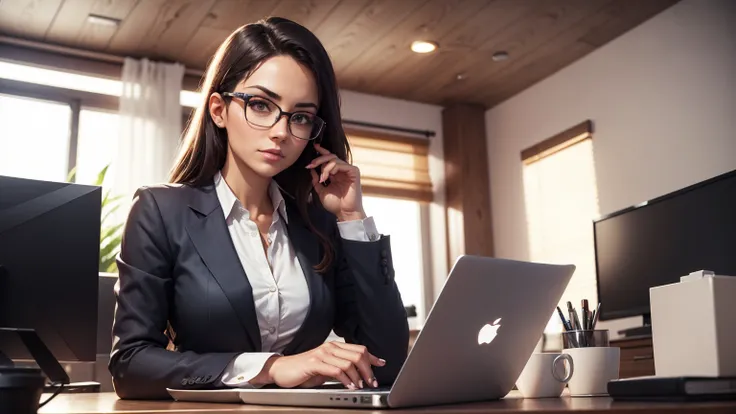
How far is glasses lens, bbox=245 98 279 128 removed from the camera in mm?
1445

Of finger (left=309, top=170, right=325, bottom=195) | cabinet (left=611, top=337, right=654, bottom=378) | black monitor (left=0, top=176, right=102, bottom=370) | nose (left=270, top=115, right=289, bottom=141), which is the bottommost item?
cabinet (left=611, top=337, right=654, bottom=378)

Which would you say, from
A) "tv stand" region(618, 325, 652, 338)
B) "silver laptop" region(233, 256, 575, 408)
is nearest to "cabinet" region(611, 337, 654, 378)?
"tv stand" region(618, 325, 652, 338)

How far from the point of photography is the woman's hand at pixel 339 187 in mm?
1615

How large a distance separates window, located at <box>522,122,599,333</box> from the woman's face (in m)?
3.16

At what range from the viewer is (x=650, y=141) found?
409cm

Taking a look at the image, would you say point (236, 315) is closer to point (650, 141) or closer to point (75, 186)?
point (75, 186)

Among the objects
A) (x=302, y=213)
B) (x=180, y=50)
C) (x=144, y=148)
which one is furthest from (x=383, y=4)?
(x=302, y=213)

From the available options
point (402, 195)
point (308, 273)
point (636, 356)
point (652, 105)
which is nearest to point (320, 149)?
point (308, 273)

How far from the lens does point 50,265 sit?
1043 millimetres

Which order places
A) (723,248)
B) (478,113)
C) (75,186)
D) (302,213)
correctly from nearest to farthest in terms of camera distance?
(75,186)
(302,213)
(723,248)
(478,113)

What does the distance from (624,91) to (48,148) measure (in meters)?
3.22

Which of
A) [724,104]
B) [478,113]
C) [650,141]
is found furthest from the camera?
[478,113]

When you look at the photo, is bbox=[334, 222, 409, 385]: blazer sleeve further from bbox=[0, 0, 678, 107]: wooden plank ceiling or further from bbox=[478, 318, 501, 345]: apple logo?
bbox=[0, 0, 678, 107]: wooden plank ceiling

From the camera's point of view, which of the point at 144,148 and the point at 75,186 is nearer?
the point at 75,186
